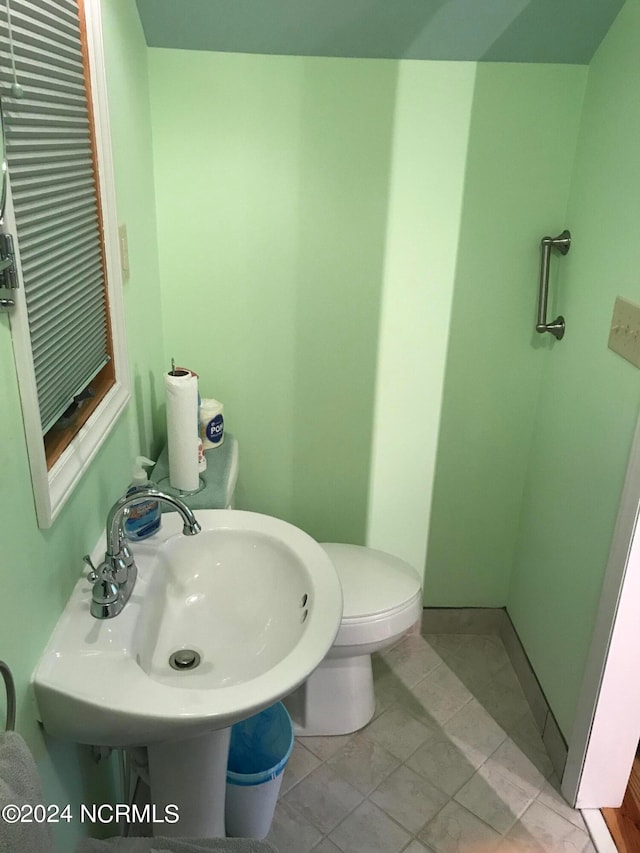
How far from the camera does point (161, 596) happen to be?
1331 mm

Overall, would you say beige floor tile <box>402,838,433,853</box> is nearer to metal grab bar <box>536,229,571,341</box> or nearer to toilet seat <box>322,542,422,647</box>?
toilet seat <box>322,542,422,647</box>

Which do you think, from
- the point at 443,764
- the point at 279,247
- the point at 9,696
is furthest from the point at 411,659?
the point at 9,696

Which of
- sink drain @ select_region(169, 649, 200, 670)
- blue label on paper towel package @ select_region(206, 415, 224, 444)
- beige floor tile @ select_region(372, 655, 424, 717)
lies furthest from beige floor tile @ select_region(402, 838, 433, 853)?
blue label on paper towel package @ select_region(206, 415, 224, 444)

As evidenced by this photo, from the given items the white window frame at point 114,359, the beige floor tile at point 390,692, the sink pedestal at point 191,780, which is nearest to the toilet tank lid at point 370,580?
the beige floor tile at point 390,692

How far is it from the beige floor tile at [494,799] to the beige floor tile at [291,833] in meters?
0.40

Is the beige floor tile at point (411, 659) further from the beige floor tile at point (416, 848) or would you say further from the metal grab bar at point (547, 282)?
the metal grab bar at point (547, 282)

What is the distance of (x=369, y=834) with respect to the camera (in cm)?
162

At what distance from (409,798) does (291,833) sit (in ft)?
1.05

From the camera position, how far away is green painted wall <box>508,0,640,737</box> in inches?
58.4

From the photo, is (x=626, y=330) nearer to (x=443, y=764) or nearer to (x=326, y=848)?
(x=443, y=764)

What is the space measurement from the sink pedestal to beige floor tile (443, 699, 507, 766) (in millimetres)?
813

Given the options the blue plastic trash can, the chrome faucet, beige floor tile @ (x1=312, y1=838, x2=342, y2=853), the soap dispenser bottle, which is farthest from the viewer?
beige floor tile @ (x1=312, y1=838, x2=342, y2=853)

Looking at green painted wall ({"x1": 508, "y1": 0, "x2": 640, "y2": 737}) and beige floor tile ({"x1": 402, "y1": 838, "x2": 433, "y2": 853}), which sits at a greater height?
green painted wall ({"x1": 508, "y1": 0, "x2": 640, "y2": 737})

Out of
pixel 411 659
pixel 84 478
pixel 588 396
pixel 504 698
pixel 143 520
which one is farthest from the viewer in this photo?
pixel 411 659
